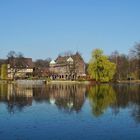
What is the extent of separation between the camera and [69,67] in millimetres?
110375

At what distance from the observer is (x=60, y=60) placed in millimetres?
143375

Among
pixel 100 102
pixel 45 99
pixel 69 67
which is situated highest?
pixel 69 67

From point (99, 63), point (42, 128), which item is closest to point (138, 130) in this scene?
point (42, 128)

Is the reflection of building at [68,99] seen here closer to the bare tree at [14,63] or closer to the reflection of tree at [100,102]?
the reflection of tree at [100,102]

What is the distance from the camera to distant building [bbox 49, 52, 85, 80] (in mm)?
A: 111006

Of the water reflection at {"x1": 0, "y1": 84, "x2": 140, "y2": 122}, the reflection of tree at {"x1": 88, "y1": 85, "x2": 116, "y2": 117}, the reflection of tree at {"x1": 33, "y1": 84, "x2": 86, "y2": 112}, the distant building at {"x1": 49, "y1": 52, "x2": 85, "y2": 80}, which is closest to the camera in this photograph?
the reflection of tree at {"x1": 88, "y1": 85, "x2": 116, "y2": 117}

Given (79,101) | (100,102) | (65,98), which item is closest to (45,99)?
(65,98)

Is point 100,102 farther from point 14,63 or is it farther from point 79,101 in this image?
point 14,63

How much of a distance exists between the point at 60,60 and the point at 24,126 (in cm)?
12350

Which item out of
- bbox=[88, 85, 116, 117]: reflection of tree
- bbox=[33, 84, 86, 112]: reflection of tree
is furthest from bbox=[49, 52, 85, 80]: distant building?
bbox=[88, 85, 116, 117]: reflection of tree

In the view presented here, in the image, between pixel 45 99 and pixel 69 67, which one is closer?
pixel 45 99

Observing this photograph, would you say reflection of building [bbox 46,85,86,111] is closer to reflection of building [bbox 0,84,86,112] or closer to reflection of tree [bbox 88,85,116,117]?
reflection of building [bbox 0,84,86,112]

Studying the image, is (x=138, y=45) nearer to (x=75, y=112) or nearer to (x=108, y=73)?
(x=108, y=73)

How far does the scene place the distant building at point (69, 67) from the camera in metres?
111
